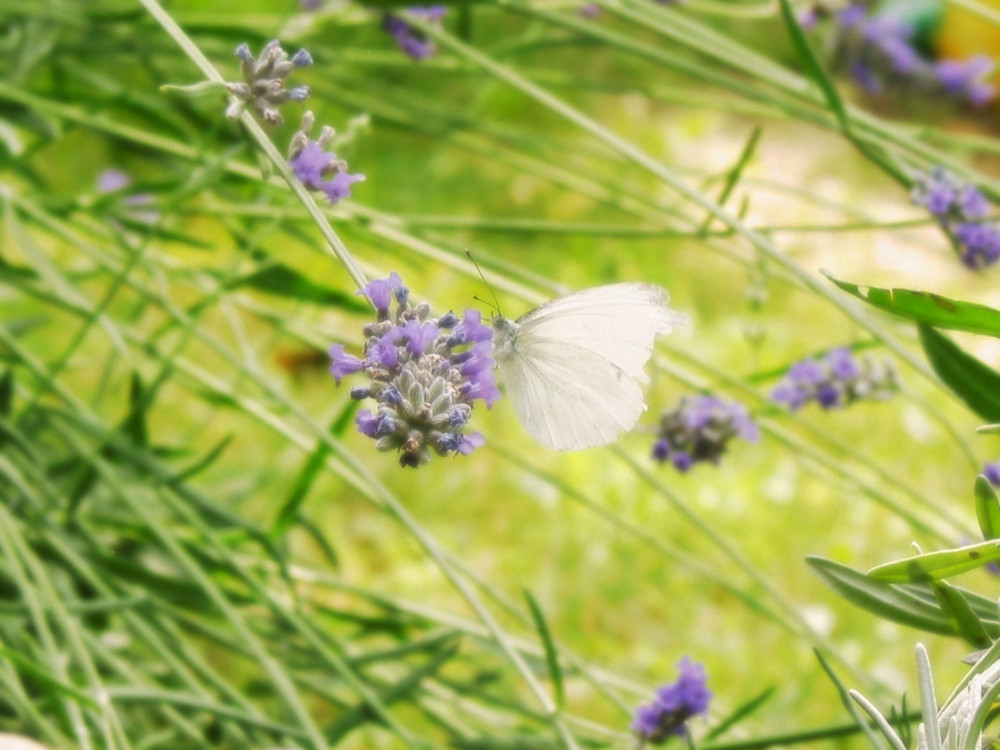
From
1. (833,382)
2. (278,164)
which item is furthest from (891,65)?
(278,164)

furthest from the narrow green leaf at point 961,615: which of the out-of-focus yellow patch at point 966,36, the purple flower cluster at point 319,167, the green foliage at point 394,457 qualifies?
the out-of-focus yellow patch at point 966,36

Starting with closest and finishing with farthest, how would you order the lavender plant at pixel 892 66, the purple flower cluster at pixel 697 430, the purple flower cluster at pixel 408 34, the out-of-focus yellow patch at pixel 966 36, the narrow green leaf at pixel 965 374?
the narrow green leaf at pixel 965 374 → the purple flower cluster at pixel 697 430 → the purple flower cluster at pixel 408 34 → the lavender plant at pixel 892 66 → the out-of-focus yellow patch at pixel 966 36

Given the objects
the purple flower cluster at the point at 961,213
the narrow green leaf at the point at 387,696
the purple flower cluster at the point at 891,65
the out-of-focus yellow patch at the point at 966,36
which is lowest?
the narrow green leaf at the point at 387,696

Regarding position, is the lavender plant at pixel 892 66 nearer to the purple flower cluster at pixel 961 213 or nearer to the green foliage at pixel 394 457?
the green foliage at pixel 394 457

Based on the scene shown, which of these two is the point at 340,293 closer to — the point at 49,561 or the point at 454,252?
the point at 454,252

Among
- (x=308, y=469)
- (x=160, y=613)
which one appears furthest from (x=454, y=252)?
(x=160, y=613)
